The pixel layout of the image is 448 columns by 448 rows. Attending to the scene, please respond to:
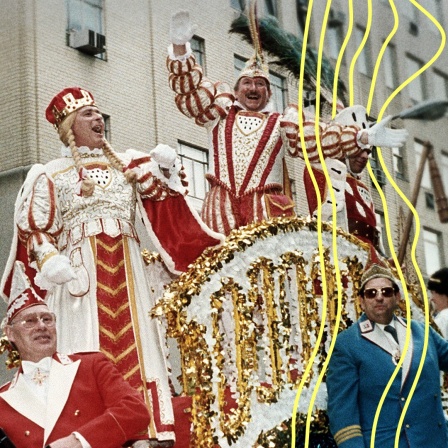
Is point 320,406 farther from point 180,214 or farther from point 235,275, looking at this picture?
point 180,214

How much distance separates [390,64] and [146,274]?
9.78ft

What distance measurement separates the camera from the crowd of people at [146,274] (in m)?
4.22

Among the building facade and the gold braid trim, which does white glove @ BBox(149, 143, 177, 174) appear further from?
the building facade

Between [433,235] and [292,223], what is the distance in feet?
9.31

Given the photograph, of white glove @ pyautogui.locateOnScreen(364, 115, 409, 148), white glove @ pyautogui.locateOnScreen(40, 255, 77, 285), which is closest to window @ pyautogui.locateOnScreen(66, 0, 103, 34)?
white glove @ pyautogui.locateOnScreen(364, 115, 409, 148)

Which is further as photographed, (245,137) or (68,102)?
(245,137)

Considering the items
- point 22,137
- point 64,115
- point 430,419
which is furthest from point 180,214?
point 22,137

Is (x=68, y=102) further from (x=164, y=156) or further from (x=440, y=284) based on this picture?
(x=440, y=284)

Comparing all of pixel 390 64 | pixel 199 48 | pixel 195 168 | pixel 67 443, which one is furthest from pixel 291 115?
pixel 199 48

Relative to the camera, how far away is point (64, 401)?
13.6 ft

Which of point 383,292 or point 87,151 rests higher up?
point 87,151

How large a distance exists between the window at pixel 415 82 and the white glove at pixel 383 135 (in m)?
2.77

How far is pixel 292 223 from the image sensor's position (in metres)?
5.41

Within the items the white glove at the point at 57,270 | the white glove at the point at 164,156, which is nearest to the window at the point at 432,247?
the white glove at the point at 57,270
